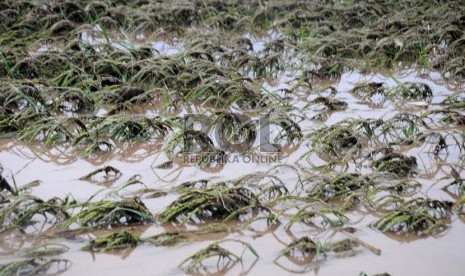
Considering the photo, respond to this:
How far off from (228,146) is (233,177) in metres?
A: 0.58

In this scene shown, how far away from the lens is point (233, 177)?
4766mm

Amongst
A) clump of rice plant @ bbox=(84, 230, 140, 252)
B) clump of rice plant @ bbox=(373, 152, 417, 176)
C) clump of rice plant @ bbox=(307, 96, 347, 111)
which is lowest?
clump of rice plant @ bbox=(84, 230, 140, 252)

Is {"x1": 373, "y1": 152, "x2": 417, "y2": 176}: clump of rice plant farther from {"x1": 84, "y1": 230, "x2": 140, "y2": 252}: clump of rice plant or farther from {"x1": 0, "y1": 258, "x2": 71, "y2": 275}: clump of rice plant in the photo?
{"x1": 0, "y1": 258, "x2": 71, "y2": 275}: clump of rice plant

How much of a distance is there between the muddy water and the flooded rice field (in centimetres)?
1

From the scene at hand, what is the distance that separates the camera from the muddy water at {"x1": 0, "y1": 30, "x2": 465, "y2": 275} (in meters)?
3.64

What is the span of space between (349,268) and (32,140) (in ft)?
8.76

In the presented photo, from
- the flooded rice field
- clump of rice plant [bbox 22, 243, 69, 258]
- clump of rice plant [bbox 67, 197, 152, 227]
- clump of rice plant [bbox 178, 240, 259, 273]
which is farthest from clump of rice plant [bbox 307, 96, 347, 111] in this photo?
clump of rice plant [bbox 22, 243, 69, 258]

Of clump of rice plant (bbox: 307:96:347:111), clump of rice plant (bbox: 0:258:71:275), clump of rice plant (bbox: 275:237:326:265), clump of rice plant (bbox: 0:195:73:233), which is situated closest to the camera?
clump of rice plant (bbox: 0:258:71:275)

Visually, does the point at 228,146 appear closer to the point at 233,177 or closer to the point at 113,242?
the point at 233,177

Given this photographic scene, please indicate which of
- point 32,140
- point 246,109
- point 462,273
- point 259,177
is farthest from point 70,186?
point 462,273

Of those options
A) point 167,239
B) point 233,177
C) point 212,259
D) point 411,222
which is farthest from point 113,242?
→ point 411,222

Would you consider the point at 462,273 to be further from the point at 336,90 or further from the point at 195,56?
the point at 195,56

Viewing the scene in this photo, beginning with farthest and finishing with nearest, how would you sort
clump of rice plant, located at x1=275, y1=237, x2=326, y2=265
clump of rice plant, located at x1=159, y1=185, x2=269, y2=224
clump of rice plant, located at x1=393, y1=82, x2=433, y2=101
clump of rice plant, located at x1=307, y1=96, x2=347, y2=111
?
clump of rice plant, located at x1=393, y1=82, x2=433, y2=101
clump of rice plant, located at x1=307, y1=96, x2=347, y2=111
clump of rice plant, located at x1=159, y1=185, x2=269, y2=224
clump of rice plant, located at x1=275, y1=237, x2=326, y2=265

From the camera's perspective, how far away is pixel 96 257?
366 cm
